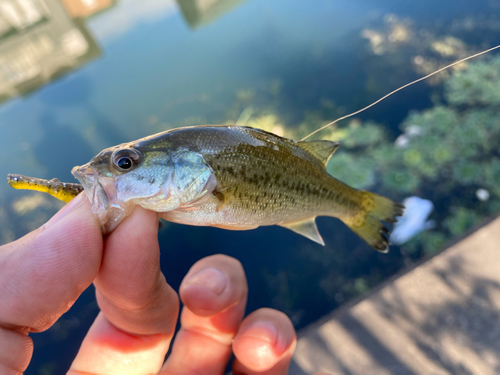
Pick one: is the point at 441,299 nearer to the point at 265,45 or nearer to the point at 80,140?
the point at 265,45

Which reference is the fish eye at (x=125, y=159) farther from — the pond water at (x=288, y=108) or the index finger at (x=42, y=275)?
the pond water at (x=288, y=108)

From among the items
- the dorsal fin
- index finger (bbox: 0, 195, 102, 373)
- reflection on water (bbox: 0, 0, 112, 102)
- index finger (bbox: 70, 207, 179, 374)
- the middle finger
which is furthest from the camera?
reflection on water (bbox: 0, 0, 112, 102)

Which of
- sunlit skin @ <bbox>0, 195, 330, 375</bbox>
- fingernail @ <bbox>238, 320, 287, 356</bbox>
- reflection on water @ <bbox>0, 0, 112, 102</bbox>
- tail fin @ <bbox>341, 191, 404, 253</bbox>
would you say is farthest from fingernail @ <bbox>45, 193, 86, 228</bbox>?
reflection on water @ <bbox>0, 0, 112, 102</bbox>

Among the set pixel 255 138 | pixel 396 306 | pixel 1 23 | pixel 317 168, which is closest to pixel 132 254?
pixel 255 138

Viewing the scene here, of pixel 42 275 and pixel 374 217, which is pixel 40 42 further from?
pixel 374 217

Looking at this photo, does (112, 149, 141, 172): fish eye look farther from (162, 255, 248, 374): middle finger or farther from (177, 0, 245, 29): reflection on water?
(177, 0, 245, 29): reflection on water

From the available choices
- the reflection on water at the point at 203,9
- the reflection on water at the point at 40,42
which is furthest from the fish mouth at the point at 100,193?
the reflection on water at the point at 203,9

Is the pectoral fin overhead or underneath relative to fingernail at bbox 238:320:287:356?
overhead
